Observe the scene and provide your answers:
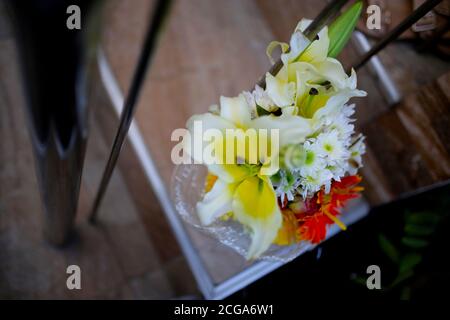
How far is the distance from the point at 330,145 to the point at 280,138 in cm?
12

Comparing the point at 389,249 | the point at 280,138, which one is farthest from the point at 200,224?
→ the point at 389,249

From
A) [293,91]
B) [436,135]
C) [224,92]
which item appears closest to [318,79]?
[293,91]

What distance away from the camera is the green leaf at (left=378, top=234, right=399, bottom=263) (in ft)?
4.60

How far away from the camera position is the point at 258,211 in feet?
1.97

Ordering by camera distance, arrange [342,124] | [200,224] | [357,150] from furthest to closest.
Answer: [200,224], [357,150], [342,124]

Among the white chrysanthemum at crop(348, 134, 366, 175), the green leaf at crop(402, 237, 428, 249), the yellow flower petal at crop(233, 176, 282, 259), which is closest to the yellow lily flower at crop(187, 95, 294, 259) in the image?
the yellow flower petal at crop(233, 176, 282, 259)

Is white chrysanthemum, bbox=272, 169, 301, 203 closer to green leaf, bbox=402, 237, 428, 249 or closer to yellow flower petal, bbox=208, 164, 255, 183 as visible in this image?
yellow flower petal, bbox=208, 164, 255, 183

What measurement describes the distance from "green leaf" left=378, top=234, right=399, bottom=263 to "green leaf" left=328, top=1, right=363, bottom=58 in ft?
2.86

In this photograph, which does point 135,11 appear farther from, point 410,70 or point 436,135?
point 436,135

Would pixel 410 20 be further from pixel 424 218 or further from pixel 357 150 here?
pixel 424 218

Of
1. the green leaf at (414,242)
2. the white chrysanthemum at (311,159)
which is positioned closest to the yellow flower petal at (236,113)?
the white chrysanthemum at (311,159)

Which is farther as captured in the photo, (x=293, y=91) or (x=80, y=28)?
(x=293, y=91)

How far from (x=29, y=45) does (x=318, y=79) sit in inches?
15.4
